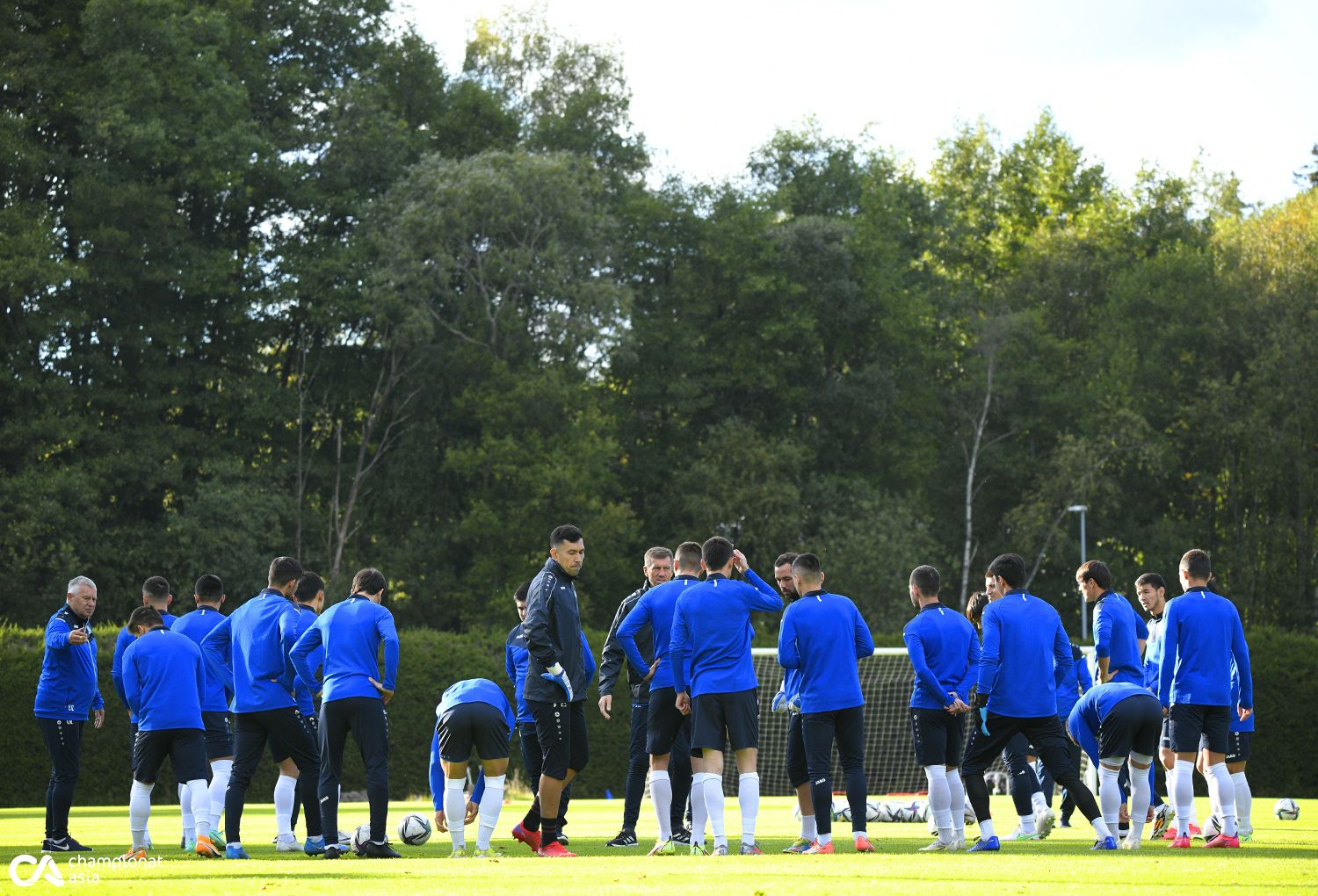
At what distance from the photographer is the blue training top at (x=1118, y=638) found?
13492mm

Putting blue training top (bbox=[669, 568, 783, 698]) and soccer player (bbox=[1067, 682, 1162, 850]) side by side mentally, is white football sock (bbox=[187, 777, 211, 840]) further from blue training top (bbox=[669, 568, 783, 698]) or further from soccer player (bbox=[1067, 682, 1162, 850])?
soccer player (bbox=[1067, 682, 1162, 850])

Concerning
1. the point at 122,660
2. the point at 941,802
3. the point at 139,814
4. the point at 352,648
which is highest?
the point at 352,648

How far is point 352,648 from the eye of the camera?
38.0 feet

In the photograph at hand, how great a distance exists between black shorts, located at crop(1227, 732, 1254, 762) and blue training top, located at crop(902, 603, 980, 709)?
2.31 m

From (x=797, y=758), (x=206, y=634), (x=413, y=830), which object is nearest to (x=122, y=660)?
(x=206, y=634)

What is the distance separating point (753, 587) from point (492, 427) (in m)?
31.6

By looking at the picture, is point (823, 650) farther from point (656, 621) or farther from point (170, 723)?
point (170, 723)

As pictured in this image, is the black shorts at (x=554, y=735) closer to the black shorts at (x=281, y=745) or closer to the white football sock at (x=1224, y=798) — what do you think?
the black shorts at (x=281, y=745)

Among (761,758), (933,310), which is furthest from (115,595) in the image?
(933,310)

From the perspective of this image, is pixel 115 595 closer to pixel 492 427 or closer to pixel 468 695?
pixel 492 427

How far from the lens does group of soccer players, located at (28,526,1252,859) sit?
11625 millimetres

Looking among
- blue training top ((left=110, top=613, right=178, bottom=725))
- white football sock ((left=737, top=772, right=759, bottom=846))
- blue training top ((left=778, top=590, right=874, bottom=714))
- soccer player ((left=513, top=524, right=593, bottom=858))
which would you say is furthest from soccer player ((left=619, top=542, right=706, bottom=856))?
blue training top ((left=110, top=613, right=178, bottom=725))

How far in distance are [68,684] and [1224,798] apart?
10106 millimetres

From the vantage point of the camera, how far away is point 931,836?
1462 centimetres
